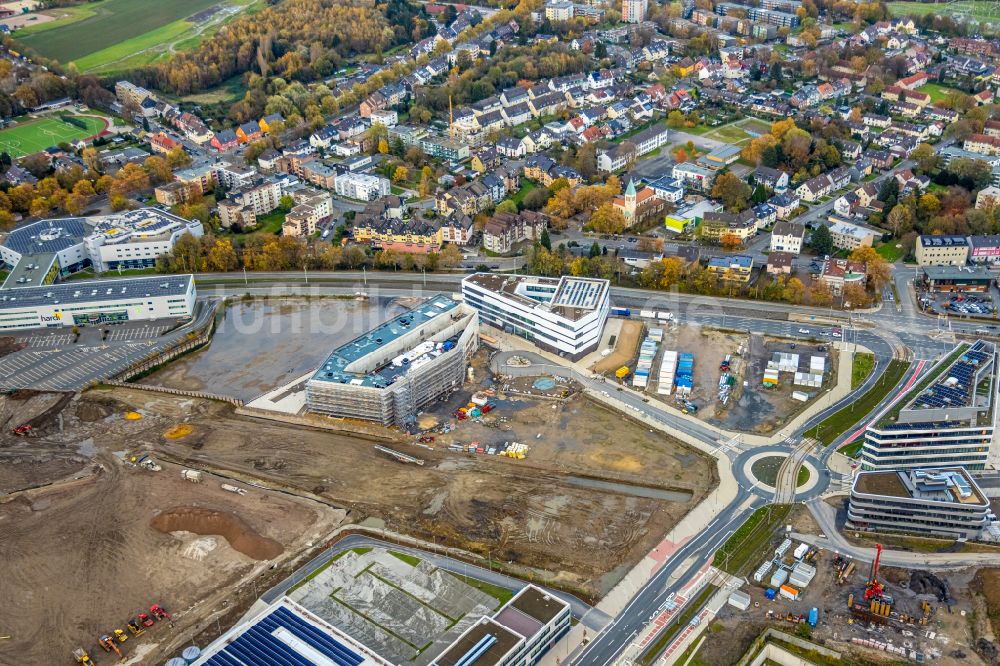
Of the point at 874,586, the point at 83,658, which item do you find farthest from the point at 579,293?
the point at 83,658

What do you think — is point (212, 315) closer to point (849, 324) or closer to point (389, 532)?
point (389, 532)

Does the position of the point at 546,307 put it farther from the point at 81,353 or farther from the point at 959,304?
the point at 81,353

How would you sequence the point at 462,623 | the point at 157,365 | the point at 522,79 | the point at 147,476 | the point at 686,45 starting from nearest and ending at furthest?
the point at 462,623 < the point at 147,476 < the point at 157,365 < the point at 522,79 < the point at 686,45

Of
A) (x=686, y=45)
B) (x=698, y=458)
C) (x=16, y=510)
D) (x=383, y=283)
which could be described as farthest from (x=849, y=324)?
(x=686, y=45)

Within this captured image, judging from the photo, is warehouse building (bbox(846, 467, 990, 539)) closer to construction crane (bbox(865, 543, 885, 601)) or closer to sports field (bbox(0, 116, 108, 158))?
construction crane (bbox(865, 543, 885, 601))

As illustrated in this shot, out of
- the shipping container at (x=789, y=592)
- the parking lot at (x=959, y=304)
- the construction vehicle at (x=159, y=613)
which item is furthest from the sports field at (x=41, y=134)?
the shipping container at (x=789, y=592)

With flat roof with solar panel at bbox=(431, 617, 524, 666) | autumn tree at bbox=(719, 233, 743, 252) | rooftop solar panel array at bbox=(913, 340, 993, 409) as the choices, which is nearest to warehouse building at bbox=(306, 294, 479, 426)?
flat roof with solar panel at bbox=(431, 617, 524, 666)

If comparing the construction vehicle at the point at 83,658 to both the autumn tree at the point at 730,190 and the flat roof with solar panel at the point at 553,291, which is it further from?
the autumn tree at the point at 730,190
